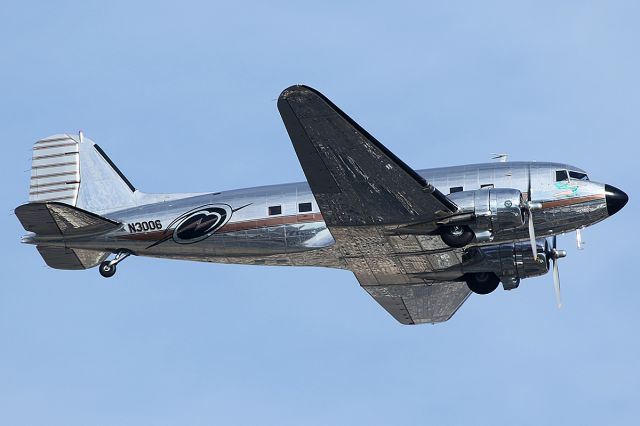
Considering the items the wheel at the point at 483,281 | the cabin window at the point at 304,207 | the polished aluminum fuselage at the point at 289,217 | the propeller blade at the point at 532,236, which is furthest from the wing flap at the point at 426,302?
the cabin window at the point at 304,207

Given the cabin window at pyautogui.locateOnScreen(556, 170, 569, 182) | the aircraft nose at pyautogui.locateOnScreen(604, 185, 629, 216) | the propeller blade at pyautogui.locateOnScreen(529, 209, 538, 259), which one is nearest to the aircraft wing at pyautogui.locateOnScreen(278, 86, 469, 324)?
the propeller blade at pyautogui.locateOnScreen(529, 209, 538, 259)

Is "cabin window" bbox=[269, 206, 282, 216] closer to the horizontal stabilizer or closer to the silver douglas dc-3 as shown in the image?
the silver douglas dc-3

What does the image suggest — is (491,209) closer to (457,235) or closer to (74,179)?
(457,235)

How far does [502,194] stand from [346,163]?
3.24 m

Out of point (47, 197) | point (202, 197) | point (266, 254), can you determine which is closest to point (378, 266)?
point (266, 254)

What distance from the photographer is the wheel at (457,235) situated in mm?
23641

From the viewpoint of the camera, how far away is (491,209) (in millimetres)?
23312

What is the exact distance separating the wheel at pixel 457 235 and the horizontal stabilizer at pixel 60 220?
7.69 metres

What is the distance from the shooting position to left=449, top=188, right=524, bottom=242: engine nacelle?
23.3 m

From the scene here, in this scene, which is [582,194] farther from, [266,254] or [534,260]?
[266,254]

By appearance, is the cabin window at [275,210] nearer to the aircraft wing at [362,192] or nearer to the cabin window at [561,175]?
the aircraft wing at [362,192]

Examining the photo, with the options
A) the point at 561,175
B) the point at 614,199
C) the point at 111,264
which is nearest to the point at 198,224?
the point at 111,264

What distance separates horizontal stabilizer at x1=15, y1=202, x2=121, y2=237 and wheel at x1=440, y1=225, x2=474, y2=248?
25.2ft

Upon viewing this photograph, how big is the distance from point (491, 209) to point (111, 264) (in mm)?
8901
